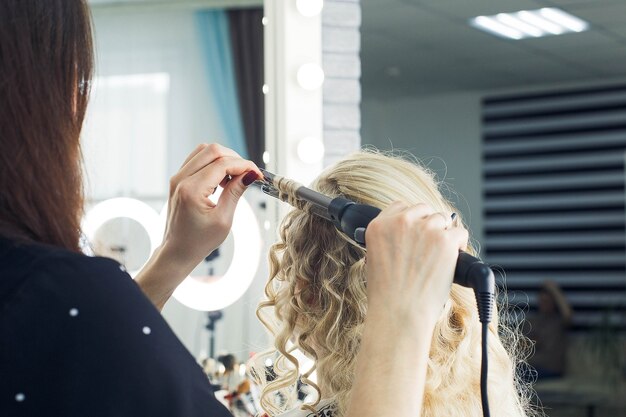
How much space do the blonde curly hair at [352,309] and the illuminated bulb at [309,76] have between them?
88 cm

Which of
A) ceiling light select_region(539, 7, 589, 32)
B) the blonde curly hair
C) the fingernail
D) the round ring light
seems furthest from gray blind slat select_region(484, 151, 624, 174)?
the fingernail

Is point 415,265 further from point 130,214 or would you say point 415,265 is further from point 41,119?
point 130,214

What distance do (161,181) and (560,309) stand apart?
13.2ft

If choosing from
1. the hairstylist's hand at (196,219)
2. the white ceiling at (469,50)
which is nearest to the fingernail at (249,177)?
the hairstylist's hand at (196,219)

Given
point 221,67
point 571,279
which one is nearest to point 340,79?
point 221,67

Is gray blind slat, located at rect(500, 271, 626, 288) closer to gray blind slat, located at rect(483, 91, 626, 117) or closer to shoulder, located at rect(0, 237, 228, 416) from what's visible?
gray blind slat, located at rect(483, 91, 626, 117)

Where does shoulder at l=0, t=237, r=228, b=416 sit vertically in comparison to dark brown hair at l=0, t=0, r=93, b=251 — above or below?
below

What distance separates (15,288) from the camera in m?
0.52

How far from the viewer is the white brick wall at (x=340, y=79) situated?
77.1 inches

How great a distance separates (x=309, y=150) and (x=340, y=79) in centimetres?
18

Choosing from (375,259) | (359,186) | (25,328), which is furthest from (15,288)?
(359,186)

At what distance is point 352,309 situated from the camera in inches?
38.7

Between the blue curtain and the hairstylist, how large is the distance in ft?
4.74

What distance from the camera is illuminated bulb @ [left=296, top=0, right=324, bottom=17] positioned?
1929 millimetres
